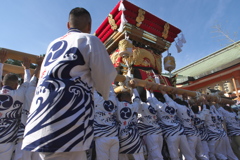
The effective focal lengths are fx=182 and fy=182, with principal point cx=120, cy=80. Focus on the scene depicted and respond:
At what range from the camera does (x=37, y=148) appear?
3.08ft

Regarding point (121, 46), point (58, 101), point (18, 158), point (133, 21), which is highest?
point (133, 21)

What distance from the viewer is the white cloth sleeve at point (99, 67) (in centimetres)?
114

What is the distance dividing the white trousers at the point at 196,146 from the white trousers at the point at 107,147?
188 centimetres

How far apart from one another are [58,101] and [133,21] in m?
4.62

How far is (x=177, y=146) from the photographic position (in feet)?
11.6

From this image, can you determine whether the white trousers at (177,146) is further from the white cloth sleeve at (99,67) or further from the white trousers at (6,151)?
the white cloth sleeve at (99,67)

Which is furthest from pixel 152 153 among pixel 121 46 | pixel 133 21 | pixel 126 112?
pixel 133 21

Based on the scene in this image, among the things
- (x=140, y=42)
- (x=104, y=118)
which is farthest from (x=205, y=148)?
(x=140, y=42)

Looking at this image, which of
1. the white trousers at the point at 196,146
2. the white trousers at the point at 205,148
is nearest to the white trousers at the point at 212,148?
the white trousers at the point at 205,148

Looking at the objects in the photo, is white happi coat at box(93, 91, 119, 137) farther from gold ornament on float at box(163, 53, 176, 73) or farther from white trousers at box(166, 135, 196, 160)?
gold ornament on float at box(163, 53, 176, 73)

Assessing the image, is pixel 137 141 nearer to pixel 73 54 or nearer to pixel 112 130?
pixel 112 130

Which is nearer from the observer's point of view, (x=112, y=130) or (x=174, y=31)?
(x=112, y=130)

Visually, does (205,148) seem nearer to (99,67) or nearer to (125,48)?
(125,48)

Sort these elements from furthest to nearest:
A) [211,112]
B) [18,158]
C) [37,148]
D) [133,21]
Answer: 1. [133,21]
2. [211,112]
3. [18,158]
4. [37,148]
